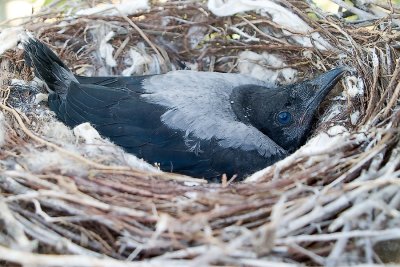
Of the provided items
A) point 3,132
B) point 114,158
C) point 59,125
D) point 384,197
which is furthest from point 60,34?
point 384,197

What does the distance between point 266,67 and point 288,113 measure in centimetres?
47

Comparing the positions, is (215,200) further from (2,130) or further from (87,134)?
(2,130)

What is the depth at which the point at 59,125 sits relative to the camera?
2064mm

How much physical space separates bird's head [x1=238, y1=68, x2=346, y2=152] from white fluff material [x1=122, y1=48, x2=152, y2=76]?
69cm

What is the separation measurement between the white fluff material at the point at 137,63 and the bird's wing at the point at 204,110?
381 millimetres

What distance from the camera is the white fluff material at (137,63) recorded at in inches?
106

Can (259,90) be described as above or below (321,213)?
below

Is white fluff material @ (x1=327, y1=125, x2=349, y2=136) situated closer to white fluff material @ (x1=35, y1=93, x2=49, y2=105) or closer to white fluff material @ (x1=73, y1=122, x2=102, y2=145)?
white fluff material @ (x1=73, y1=122, x2=102, y2=145)

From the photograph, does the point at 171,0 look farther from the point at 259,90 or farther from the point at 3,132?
the point at 3,132

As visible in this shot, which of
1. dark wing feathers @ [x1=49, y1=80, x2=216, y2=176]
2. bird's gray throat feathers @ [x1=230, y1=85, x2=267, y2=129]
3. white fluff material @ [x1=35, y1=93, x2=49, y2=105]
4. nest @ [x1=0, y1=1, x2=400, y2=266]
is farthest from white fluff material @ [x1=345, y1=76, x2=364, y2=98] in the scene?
white fluff material @ [x1=35, y1=93, x2=49, y2=105]

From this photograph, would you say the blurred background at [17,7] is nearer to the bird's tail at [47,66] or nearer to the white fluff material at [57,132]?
the bird's tail at [47,66]

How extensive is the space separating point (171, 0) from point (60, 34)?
23.7 inches

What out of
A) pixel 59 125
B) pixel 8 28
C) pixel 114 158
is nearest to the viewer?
pixel 114 158

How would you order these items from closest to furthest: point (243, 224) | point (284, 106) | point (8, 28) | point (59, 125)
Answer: point (243, 224) → point (59, 125) → point (284, 106) → point (8, 28)
